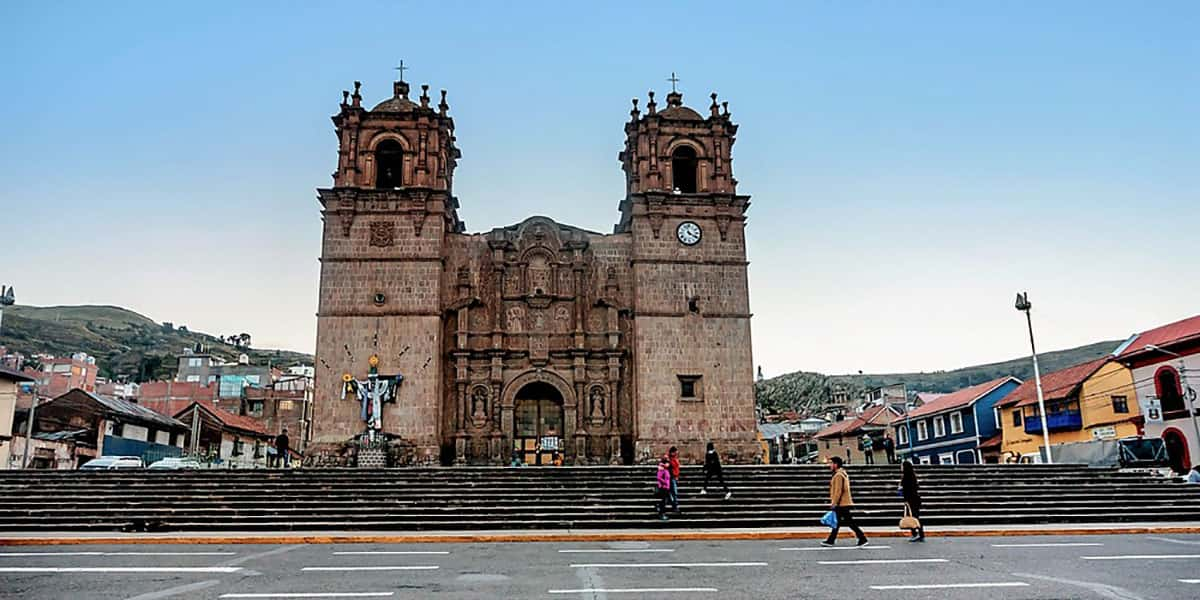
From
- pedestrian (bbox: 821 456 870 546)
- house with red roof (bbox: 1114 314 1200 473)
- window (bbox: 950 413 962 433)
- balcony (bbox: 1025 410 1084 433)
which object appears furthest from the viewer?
window (bbox: 950 413 962 433)

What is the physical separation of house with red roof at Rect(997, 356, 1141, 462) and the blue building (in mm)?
1101

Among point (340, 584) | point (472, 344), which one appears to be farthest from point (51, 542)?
point (472, 344)

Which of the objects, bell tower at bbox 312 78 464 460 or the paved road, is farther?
bell tower at bbox 312 78 464 460

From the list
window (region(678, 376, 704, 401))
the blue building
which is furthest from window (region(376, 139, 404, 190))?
the blue building

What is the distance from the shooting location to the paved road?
8875 millimetres

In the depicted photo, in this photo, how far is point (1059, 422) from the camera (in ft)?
134

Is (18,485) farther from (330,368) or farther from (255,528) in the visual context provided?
(330,368)

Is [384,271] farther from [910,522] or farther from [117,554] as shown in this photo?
[910,522]

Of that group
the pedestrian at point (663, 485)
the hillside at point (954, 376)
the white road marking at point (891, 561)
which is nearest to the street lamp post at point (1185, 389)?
the pedestrian at point (663, 485)

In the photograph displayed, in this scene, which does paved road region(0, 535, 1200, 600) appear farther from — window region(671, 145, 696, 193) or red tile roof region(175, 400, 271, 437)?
red tile roof region(175, 400, 271, 437)

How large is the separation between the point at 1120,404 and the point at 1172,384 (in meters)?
3.52

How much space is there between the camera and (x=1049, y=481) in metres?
21.6

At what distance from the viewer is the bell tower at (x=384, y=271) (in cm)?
2902

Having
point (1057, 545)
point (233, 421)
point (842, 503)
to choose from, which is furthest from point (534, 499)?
point (233, 421)
